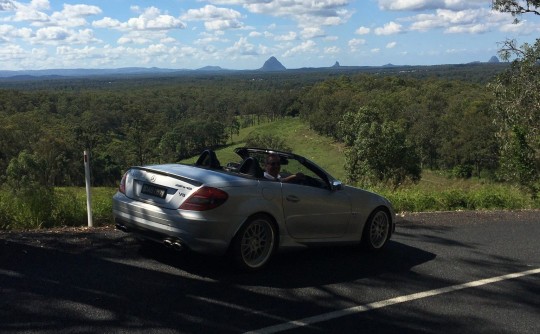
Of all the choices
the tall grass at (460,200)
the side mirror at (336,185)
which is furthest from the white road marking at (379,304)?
the tall grass at (460,200)

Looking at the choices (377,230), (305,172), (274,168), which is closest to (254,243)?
(274,168)

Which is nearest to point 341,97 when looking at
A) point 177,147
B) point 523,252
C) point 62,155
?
point 177,147

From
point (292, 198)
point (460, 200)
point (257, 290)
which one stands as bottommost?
point (460, 200)

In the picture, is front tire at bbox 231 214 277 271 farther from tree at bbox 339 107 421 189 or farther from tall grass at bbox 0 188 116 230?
tree at bbox 339 107 421 189

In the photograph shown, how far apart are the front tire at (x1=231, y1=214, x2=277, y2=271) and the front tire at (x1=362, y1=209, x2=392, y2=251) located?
1.69 meters

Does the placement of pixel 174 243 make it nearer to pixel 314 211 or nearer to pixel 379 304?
pixel 314 211

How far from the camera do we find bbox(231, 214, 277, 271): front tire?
18.2 feet

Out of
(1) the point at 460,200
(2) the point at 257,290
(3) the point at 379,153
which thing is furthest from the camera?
(3) the point at 379,153

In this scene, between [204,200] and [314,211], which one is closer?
[204,200]

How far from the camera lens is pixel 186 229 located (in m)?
5.32

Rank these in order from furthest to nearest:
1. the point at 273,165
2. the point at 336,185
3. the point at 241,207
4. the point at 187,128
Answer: the point at 187,128, the point at 336,185, the point at 273,165, the point at 241,207

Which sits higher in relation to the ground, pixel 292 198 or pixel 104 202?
pixel 292 198

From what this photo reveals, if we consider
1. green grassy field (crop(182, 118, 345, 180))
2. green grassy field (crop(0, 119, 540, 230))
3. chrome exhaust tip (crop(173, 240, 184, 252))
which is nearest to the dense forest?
green grassy field (crop(182, 118, 345, 180))

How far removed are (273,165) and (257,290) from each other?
1801 mm
